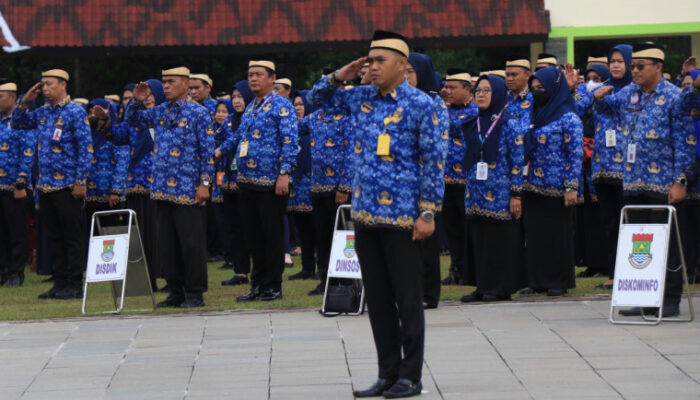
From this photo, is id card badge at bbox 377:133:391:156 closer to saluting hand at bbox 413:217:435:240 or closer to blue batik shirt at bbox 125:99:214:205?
saluting hand at bbox 413:217:435:240

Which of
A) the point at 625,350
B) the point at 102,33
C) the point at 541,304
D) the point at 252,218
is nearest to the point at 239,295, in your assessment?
the point at 252,218

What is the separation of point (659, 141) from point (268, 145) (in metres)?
3.48

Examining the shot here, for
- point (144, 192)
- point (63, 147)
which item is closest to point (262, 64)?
point (63, 147)

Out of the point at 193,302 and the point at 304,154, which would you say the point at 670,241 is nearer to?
the point at 193,302

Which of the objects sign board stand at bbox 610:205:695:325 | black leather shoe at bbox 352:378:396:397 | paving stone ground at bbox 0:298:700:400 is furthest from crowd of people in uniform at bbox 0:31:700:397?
paving stone ground at bbox 0:298:700:400

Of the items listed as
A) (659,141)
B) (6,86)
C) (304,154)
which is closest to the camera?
(659,141)

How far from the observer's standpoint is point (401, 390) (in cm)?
720

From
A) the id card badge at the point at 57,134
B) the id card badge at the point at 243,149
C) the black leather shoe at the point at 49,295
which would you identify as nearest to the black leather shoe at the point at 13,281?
the black leather shoe at the point at 49,295

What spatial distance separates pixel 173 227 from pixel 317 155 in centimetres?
203

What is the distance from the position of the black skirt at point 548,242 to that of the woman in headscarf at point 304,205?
11.0ft

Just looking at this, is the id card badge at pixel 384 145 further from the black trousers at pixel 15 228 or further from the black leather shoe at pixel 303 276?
the black trousers at pixel 15 228

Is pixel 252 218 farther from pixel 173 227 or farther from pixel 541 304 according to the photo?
pixel 541 304

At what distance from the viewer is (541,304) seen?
11109 mm

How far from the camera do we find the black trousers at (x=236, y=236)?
552 inches
